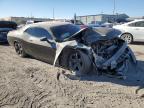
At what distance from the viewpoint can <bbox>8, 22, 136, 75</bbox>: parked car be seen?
24.0ft

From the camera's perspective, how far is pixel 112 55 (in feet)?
25.7

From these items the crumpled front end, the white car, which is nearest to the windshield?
the crumpled front end

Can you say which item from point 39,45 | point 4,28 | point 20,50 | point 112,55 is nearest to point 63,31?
point 39,45

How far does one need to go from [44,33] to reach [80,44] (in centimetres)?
194

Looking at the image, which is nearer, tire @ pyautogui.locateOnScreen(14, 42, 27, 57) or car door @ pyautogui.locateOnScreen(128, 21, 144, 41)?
tire @ pyautogui.locateOnScreen(14, 42, 27, 57)

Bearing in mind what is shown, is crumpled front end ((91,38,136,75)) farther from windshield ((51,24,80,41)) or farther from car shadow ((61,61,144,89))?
windshield ((51,24,80,41))

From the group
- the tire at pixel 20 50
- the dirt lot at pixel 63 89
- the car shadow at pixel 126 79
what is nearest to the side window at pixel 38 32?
the tire at pixel 20 50

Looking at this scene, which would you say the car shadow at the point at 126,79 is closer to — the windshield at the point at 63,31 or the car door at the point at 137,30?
the windshield at the point at 63,31

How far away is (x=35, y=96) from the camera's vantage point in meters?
5.73

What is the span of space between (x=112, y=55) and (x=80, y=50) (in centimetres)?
101

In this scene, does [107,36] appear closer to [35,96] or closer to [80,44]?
[80,44]

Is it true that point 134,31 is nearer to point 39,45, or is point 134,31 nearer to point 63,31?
point 63,31

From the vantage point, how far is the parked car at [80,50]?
24.0 feet

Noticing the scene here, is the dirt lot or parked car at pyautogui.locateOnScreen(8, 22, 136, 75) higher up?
parked car at pyautogui.locateOnScreen(8, 22, 136, 75)
